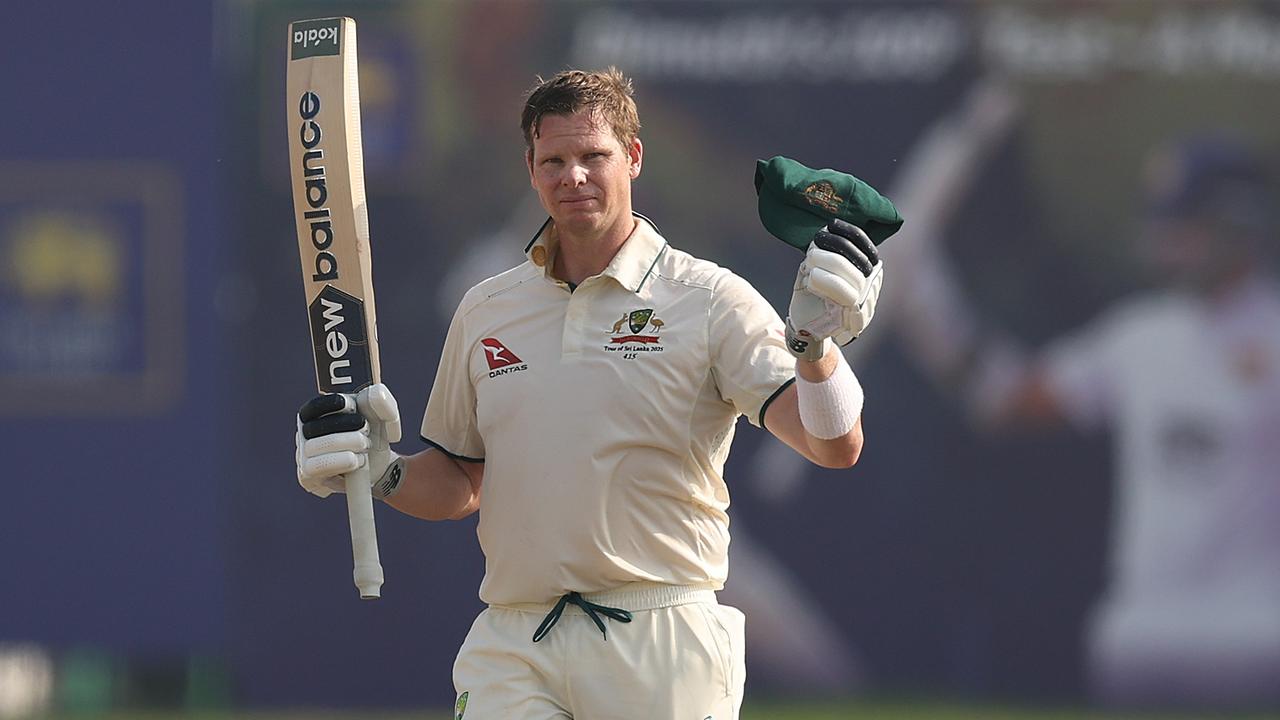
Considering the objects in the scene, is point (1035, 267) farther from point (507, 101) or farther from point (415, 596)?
point (415, 596)

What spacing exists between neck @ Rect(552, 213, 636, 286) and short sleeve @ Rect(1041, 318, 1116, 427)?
565cm

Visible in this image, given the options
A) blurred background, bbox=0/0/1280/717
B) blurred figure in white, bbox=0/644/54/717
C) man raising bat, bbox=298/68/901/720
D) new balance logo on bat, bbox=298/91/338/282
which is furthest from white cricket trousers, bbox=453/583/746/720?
blurred figure in white, bbox=0/644/54/717

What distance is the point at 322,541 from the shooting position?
914 centimetres

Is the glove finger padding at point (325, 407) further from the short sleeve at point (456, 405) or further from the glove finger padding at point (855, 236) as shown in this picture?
the glove finger padding at point (855, 236)

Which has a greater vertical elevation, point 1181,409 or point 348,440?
point 1181,409

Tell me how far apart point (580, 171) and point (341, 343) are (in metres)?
0.71

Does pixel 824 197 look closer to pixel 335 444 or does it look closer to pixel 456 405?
pixel 456 405

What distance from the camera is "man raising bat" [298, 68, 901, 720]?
11.8 ft

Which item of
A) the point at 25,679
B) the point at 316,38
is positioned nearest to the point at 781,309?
the point at 25,679

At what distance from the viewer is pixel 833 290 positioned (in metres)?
3.38

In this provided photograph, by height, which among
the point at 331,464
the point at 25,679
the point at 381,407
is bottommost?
the point at 25,679

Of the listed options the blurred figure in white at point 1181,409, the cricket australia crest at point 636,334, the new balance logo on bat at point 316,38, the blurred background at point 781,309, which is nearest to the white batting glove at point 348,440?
the cricket australia crest at point 636,334

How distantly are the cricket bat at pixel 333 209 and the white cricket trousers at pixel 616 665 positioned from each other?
22.1 inches

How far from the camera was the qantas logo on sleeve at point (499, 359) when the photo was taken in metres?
3.80
